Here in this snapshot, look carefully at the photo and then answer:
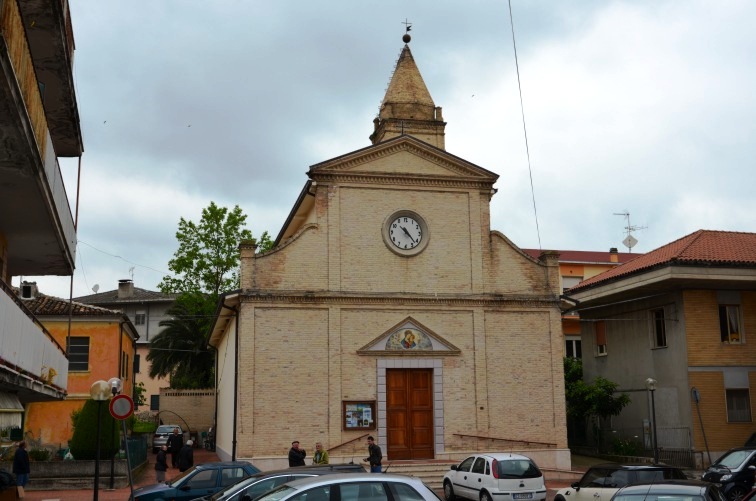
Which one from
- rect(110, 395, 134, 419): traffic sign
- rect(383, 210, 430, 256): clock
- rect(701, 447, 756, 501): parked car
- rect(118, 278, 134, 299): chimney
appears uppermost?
rect(118, 278, 134, 299): chimney

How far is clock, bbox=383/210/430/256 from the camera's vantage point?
2681 cm

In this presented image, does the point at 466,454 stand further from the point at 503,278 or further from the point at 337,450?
the point at 503,278

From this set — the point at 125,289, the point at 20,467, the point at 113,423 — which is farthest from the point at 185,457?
the point at 125,289

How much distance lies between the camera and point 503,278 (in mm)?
27562

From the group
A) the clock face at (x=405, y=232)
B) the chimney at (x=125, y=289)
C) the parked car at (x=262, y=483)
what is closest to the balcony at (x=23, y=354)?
the parked car at (x=262, y=483)

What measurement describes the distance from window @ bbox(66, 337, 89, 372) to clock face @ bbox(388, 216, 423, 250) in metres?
16.0

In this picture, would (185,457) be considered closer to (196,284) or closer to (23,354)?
(23,354)

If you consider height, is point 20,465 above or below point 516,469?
above

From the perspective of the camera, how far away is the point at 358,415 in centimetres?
2536

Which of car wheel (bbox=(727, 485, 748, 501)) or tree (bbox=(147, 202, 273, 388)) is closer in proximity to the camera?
car wheel (bbox=(727, 485, 748, 501))

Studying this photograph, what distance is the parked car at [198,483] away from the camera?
1641cm

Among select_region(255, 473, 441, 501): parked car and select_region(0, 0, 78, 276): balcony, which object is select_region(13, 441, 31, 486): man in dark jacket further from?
select_region(255, 473, 441, 501): parked car

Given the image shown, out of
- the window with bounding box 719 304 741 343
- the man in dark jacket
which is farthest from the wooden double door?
the window with bounding box 719 304 741 343

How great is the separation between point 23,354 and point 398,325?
15270 mm
